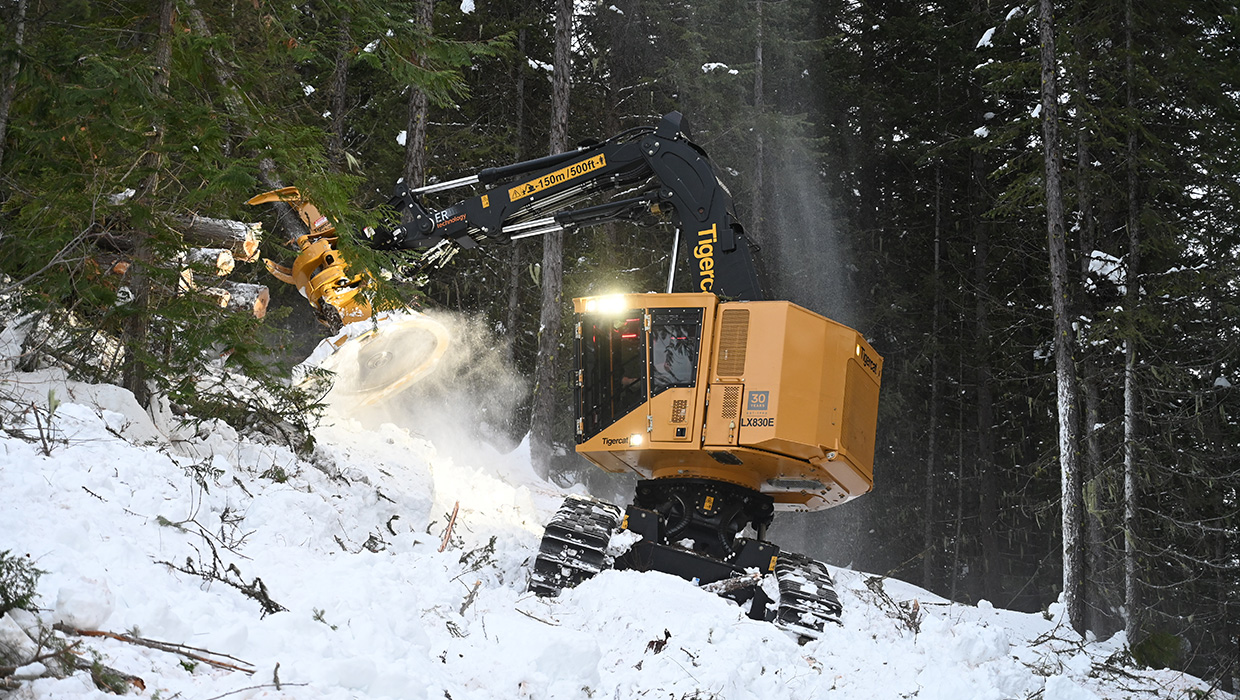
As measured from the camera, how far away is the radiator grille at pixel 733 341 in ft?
28.7

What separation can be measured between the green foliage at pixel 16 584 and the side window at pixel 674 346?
5970mm

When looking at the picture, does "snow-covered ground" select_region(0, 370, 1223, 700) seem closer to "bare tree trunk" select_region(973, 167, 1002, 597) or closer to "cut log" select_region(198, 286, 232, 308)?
"cut log" select_region(198, 286, 232, 308)

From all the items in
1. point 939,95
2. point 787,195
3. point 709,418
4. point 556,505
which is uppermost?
point 939,95

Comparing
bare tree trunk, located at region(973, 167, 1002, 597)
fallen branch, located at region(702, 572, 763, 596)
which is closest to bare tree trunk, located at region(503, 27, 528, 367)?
bare tree trunk, located at region(973, 167, 1002, 597)

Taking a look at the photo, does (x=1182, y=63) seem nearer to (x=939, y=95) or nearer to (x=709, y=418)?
(x=939, y=95)

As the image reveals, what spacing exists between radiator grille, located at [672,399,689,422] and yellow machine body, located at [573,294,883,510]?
0.01 m

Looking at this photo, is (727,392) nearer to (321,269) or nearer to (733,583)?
(733,583)

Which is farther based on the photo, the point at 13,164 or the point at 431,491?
the point at 431,491

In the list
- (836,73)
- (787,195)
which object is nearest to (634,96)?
(787,195)

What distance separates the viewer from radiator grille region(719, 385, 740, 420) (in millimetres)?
8680

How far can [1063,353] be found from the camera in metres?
15.2

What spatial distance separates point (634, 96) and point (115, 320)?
1581 centimetres

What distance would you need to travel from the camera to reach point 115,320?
812cm

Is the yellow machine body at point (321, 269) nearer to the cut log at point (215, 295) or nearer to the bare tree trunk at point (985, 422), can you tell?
the cut log at point (215, 295)
